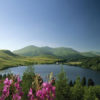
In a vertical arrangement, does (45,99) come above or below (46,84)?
below

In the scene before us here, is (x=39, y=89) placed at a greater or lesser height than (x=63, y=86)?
greater

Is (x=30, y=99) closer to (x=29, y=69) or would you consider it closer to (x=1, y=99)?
(x=1, y=99)

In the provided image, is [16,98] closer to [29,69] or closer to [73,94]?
[73,94]

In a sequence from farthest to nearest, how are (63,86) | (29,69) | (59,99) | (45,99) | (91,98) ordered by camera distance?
1. (29,69)
2. (63,86)
3. (91,98)
4. (59,99)
5. (45,99)

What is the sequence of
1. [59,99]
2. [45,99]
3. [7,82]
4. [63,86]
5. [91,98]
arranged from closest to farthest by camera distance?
[45,99], [7,82], [59,99], [91,98], [63,86]

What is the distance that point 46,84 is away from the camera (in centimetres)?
444

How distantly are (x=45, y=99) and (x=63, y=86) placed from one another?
47.0 m

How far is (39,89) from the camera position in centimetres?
461

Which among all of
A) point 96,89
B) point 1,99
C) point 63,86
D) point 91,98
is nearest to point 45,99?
point 1,99

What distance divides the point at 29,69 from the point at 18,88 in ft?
175

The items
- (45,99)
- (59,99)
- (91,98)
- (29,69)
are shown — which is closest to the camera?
(45,99)

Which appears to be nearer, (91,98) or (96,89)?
→ (91,98)

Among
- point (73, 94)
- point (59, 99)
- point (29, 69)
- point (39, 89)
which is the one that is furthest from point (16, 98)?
point (29, 69)

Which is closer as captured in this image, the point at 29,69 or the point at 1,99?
the point at 1,99
